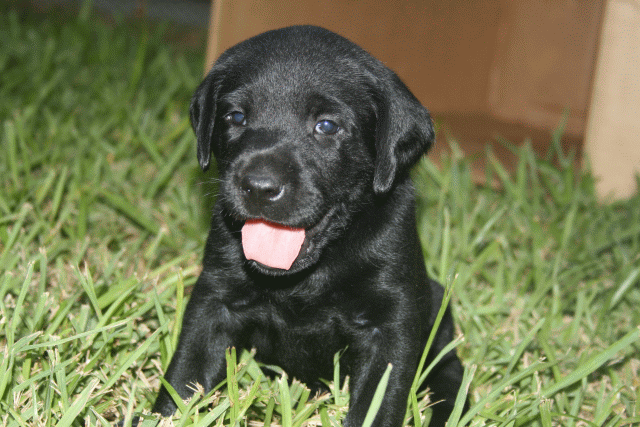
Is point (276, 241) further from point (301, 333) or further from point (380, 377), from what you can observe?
point (380, 377)

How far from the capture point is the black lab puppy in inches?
85.7

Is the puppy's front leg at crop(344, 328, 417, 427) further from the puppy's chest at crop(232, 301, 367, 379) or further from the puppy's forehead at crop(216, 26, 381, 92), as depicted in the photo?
the puppy's forehead at crop(216, 26, 381, 92)

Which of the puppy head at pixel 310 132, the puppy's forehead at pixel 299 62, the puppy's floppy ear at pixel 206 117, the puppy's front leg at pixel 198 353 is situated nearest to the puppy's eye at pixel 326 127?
the puppy head at pixel 310 132

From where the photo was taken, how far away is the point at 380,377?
7.18 feet

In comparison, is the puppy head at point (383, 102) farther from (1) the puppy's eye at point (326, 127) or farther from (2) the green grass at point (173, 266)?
(2) the green grass at point (173, 266)

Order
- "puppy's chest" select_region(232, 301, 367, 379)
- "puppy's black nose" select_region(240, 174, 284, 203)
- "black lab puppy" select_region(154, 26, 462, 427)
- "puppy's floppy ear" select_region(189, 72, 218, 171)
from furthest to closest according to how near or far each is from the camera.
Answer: "puppy's floppy ear" select_region(189, 72, 218, 171)
"puppy's chest" select_region(232, 301, 367, 379)
"black lab puppy" select_region(154, 26, 462, 427)
"puppy's black nose" select_region(240, 174, 284, 203)

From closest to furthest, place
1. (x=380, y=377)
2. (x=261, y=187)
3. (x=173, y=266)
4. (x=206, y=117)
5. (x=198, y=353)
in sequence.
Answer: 1. (x=261, y=187)
2. (x=380, y=377)
3. (x=198, y=353)
4. (x=206, y=117)
5. (x=173, y=266)

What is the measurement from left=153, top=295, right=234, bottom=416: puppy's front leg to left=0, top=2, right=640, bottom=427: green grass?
76 millimetres

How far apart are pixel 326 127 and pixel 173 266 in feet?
4.51

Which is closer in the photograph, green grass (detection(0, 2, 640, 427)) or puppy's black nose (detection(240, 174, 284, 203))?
puppy's black nose (detection(240, 174, 284, 203))

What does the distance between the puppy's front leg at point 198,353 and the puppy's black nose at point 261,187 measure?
468 millimetres

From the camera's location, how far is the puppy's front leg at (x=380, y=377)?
214 centimetres

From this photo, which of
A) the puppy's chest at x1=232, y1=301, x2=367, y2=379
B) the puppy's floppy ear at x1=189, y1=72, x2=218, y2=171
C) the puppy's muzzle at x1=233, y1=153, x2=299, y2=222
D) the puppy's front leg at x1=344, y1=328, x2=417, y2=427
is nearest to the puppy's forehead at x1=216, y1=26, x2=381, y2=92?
the puppy's floppy ear at x1=189, y1=72, x2=218, y2=171

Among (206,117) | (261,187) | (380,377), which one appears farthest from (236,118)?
(380,377)
